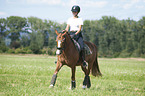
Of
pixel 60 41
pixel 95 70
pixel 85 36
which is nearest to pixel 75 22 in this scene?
pixel 60 41

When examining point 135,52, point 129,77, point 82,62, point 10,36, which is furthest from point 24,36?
point 82,62

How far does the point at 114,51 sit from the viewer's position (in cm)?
7194

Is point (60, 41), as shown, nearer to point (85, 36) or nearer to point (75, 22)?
point (75, 22)

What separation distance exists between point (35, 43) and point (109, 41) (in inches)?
1188

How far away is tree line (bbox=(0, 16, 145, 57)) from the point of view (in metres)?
66.9

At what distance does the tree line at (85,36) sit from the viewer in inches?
2633

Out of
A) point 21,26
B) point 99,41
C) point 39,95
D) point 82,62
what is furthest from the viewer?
point 21,26

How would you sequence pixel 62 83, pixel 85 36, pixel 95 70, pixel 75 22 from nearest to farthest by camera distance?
pixel 75 22 → pixel 62 83 → pixel 95 70 → pixel 85 36

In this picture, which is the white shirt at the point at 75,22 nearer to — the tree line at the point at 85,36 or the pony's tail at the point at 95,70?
the pony's tail at the point at 95,70

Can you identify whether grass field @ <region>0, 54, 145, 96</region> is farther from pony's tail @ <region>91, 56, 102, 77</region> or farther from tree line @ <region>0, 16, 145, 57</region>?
tree line @ <region>0, 16, 145, 57</region>

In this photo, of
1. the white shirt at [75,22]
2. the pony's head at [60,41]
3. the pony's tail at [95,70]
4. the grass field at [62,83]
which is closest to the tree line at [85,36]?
the grass field at [62,83]

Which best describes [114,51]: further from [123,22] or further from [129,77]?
[129,77]

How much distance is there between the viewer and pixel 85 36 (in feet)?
259

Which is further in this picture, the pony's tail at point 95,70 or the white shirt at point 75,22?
the pony's tail at point 95,70
